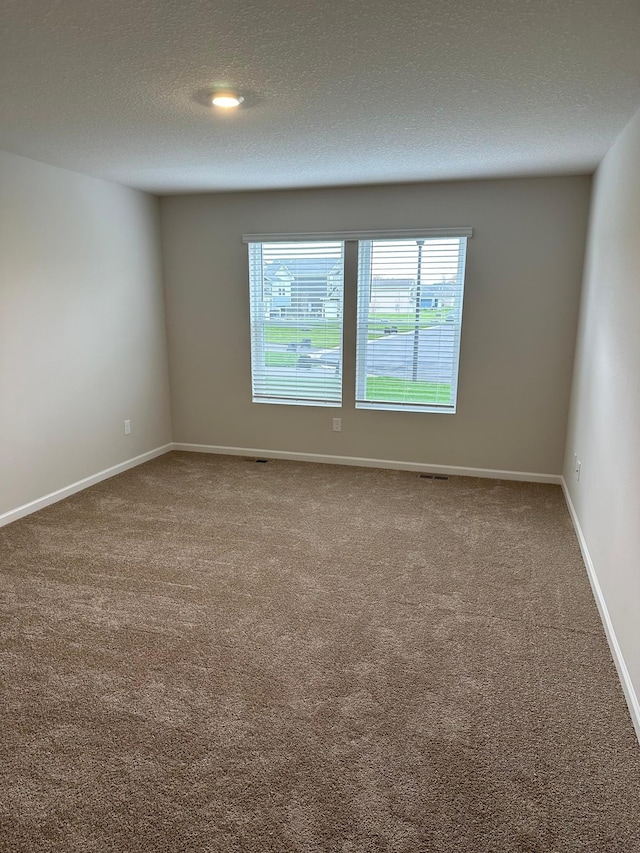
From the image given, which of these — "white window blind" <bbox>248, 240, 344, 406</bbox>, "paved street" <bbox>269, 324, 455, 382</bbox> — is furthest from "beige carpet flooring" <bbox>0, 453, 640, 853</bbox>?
"white window blind" <bbox>248, 240, 344, 406</bbox>

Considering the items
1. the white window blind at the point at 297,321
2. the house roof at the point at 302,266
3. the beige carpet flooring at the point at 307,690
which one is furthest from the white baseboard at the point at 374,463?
the house roof at the point at 302,266

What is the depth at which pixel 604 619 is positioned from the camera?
8.23 ft

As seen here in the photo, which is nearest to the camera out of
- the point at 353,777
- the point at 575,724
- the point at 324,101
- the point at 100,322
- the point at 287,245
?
the point at 353,777

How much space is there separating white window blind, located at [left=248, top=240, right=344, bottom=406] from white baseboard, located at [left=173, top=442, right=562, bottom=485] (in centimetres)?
50

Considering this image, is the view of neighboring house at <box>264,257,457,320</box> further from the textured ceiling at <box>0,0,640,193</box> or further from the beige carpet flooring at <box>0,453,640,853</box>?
the beige carpet flooring at <box>0,453,640,853</box>

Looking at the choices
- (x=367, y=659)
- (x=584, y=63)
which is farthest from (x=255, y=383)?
(x=584, y=63)

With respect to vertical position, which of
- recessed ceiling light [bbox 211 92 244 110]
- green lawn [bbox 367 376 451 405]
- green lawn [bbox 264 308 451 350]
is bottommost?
green lawn [bbox 367 376 451 405]

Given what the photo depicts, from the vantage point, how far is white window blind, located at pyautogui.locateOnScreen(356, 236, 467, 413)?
14.4ft

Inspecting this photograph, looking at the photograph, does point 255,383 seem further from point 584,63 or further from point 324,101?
point 584,63

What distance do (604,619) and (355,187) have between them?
11.8 feet

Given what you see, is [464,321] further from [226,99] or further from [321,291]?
[226,99]

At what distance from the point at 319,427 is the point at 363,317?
1.06 m

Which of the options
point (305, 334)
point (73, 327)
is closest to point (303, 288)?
point (305, 334)

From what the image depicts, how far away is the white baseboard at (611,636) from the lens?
1922 mm
